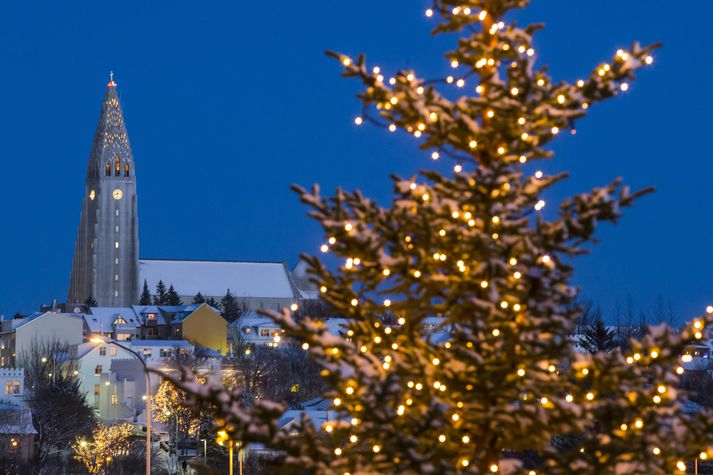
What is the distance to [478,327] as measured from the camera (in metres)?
11.6

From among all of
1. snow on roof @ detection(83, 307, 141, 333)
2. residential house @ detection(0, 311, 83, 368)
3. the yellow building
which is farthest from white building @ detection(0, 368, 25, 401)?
snow on roof @ detection(83, 307, 141, 333)

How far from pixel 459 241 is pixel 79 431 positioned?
76.1m

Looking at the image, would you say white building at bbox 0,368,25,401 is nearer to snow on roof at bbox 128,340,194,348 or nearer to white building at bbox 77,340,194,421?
white building at bbox 77,340,194,421

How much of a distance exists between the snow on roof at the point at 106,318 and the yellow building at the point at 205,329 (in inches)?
387

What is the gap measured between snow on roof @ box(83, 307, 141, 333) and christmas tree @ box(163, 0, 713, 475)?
460 ft

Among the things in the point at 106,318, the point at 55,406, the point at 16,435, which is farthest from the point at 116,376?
the point at 106,318

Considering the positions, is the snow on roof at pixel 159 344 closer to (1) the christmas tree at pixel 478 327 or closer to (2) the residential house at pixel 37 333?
(2) the residential house at pixel 37 333

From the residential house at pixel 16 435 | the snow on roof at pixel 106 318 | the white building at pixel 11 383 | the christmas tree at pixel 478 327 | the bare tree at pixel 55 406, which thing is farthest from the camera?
the snow on roof at pixel 106 318

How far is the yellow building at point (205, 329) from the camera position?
14788 cm

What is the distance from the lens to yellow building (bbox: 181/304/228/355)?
485 ft

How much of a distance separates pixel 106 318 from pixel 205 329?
15.8m

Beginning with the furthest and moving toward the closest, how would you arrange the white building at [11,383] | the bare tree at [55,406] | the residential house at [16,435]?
1. the white building at [11,383]
2. the bare tree at [55,406]
3. the residential house at [16,435]

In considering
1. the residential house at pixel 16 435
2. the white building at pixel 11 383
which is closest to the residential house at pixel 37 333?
the white building at pixel 11 383

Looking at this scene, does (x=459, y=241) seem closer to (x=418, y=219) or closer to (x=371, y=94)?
(x=418, y=219)
